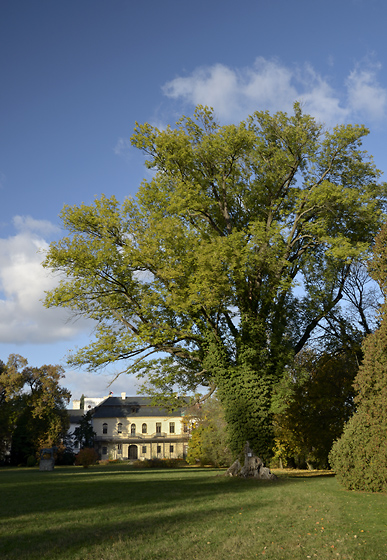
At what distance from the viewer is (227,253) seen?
63.7 feet

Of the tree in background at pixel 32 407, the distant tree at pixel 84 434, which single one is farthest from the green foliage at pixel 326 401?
the distant tree at pixel 84 434

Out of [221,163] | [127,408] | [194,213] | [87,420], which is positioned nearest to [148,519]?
[194,213]

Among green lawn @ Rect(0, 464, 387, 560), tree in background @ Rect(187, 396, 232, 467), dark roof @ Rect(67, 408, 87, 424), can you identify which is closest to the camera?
green lawn @ Rect(0, 464, 387, 560)

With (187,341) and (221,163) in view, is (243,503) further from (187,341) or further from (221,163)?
(221,163)

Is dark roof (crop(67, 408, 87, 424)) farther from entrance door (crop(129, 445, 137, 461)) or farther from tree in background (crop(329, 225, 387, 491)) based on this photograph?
tree in background (crop(329, 225, 387, 491))

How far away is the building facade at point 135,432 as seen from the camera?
7000cm

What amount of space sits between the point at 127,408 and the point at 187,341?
180 ft

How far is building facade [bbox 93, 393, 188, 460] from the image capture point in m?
70.0

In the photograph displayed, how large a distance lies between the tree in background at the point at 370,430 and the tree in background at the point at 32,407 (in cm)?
3986

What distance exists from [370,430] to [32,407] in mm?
44237

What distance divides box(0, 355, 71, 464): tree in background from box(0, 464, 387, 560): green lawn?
37.4 m

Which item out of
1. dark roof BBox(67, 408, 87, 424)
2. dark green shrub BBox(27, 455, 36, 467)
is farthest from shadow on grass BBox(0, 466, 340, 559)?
dark roof BBox(67, 408, 87, 424)

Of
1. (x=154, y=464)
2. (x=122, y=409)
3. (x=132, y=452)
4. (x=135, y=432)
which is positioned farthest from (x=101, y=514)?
(x=122, y=409)

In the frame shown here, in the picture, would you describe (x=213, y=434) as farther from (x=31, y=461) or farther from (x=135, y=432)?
(x=135, y=432)
